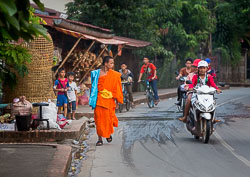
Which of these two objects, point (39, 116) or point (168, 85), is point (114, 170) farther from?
point (168, 85)

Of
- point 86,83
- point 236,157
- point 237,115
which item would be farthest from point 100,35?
point 236,157

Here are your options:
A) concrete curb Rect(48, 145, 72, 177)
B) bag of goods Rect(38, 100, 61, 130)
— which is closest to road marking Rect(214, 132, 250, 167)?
concrete curb Rect(48, 145, 72, 177)

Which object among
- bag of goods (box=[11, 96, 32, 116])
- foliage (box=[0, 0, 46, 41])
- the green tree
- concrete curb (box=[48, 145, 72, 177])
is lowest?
concrete curb (box=[48, 145, 72, 177])

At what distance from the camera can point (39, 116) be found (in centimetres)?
1180

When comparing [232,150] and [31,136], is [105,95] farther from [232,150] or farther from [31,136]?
[232,150]

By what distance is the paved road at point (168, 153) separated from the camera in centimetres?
785

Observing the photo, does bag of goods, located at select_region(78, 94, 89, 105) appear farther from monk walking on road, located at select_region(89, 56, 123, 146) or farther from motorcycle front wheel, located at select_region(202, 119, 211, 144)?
motorcycle front wheel, located at select_region(202, 119, 211, 144)

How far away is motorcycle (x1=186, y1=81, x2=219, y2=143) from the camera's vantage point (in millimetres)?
10625

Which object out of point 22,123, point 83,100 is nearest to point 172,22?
point 83,100

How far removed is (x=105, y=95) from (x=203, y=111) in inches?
78.6

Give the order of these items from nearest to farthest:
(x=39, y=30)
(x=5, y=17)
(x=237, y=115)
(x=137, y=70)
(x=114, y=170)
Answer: (x=5, y=17), (x=39, y=30), (x=114, y=170), (x=237, y=115), (x=137, y=70)

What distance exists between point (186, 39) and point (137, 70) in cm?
455

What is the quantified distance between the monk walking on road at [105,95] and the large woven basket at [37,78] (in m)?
3.74

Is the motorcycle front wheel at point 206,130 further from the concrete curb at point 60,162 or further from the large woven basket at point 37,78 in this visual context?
the large woven basket at point 37,78
